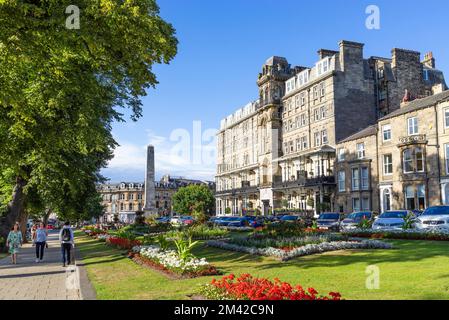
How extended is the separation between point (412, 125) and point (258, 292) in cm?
3749

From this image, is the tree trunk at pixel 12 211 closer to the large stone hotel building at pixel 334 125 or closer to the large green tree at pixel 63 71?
the large green tree at pixel 63 71

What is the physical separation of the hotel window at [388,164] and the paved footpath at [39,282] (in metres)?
34.6

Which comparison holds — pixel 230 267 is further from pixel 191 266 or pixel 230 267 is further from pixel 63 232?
pixel 63 232

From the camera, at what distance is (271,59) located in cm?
6825

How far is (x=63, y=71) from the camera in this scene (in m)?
18.0

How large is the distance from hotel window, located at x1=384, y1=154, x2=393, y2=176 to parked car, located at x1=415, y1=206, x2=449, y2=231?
18.0m

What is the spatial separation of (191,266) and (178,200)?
82956 mm

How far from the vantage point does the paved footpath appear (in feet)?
36.2

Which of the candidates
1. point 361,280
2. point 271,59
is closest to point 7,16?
point 361,280

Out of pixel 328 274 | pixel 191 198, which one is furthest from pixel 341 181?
pixel 191 198

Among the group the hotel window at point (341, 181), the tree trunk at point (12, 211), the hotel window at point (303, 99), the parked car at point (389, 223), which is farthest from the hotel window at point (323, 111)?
the tree trunk at point (12, 211)

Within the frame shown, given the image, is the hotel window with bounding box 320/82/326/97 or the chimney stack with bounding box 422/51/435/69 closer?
the hotel window with bounding box 320/82/326/97

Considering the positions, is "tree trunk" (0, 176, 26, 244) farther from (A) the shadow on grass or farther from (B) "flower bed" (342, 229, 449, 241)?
(B) "flower bed" (342, 229, 449, 241)

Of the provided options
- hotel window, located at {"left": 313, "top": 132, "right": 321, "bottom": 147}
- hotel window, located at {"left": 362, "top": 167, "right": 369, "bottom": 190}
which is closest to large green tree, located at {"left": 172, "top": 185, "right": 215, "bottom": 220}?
hotel window, located at {"left": 313, "top": 132, "right": 321, "bottom": 147}
